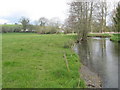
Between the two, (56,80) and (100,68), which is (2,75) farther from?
(100,68)

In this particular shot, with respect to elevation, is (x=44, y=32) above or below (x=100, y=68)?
above

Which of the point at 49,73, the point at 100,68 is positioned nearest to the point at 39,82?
the point at 49,73

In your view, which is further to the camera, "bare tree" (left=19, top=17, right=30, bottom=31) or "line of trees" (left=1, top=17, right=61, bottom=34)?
"bare tree" (left=19, top=17, right=30, bottom=31)

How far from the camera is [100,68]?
1165cm

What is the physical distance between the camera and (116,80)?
8.94 metres

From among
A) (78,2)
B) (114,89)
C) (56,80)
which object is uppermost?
(78,2)

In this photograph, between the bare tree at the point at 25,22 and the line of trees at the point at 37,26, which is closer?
the line of trees at the point at 37,26

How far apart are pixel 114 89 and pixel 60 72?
2.76 m

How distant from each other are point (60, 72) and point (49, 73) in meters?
0.58

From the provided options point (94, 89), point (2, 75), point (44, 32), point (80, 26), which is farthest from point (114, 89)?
point (44, 32)

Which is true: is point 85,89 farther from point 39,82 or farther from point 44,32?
point 44,32

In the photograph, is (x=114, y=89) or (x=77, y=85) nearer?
(x=77, y=85)

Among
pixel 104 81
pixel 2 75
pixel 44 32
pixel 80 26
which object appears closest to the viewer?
pixel 2 75

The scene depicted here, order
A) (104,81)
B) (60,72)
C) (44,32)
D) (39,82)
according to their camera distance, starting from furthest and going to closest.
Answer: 1. (44,32)
2. (104,81)
3. (60,72)
4. (39,82)
